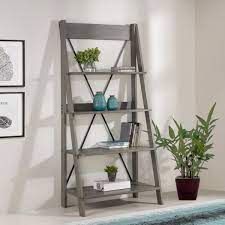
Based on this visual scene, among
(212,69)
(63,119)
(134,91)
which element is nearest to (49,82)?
(63,119)

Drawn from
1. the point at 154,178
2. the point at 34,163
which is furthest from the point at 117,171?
the point at 34,163

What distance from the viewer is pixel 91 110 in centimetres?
570

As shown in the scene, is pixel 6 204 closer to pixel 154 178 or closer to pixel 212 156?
pixel 154 178

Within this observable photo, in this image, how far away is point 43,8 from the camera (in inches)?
216

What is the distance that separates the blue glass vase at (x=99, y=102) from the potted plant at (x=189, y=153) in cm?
73

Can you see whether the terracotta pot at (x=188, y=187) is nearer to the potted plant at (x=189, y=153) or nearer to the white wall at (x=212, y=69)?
the potted plant at (x=189, y=153)

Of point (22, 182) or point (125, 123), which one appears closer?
point (22, 182)

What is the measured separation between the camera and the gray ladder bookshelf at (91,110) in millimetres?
5340

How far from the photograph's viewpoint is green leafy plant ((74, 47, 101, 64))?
217 inches

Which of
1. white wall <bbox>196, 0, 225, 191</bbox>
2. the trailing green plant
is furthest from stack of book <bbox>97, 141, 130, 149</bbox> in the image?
white wall <bbox>196, 0, 225, 191</bbox>

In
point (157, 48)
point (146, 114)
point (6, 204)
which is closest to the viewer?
point (6, 204)

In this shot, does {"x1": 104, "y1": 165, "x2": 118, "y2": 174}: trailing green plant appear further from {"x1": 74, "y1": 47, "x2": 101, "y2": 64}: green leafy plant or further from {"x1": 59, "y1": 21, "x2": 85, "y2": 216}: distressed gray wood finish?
{"x1": 74, "y1": 47, "x2": 101, "y2": 64}: green leafy plant

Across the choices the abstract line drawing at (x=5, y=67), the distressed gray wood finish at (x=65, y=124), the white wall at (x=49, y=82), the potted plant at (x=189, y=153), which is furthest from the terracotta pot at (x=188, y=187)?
the abstract line drawing at (x=5, y=67)

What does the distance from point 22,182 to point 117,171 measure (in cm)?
102
